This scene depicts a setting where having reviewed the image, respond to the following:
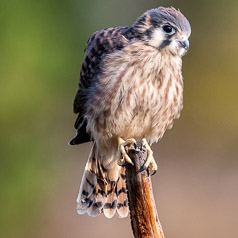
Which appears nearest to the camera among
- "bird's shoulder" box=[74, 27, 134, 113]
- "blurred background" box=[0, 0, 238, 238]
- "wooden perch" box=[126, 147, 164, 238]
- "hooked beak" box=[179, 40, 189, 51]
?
"wooden perch" box=[126, 147, 164, 238]

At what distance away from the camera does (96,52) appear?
4.30 meters

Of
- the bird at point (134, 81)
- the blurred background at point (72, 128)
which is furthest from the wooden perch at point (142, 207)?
the blurred background at point (72, 128)

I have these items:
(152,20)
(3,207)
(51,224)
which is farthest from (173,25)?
(51,224)

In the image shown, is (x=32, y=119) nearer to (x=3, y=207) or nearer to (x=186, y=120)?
(x=3, y=207)

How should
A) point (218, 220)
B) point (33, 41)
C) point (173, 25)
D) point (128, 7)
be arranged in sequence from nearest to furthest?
point (173, 25) → point (33, 41) → point (218, 220) → point (128, 7)

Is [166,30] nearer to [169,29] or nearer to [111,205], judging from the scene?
[169,29]

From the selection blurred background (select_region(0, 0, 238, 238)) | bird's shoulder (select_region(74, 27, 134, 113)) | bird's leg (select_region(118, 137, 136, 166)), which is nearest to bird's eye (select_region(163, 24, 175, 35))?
bird's shoulder (select_region(74, 27, 134, 113))

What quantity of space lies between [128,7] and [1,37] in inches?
96.6

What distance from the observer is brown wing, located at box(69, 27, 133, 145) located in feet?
13.9

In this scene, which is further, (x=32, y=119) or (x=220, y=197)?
(x=220, y=197)

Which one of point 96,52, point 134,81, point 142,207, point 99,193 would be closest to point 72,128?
point 99,193

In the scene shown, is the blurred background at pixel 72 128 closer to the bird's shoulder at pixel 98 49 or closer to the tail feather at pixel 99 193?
the tail feather at pixel 99 193

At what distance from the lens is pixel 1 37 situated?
6.94m

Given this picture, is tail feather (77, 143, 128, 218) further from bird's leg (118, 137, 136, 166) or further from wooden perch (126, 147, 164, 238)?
wooden perch (126, 147, 164, 238)
